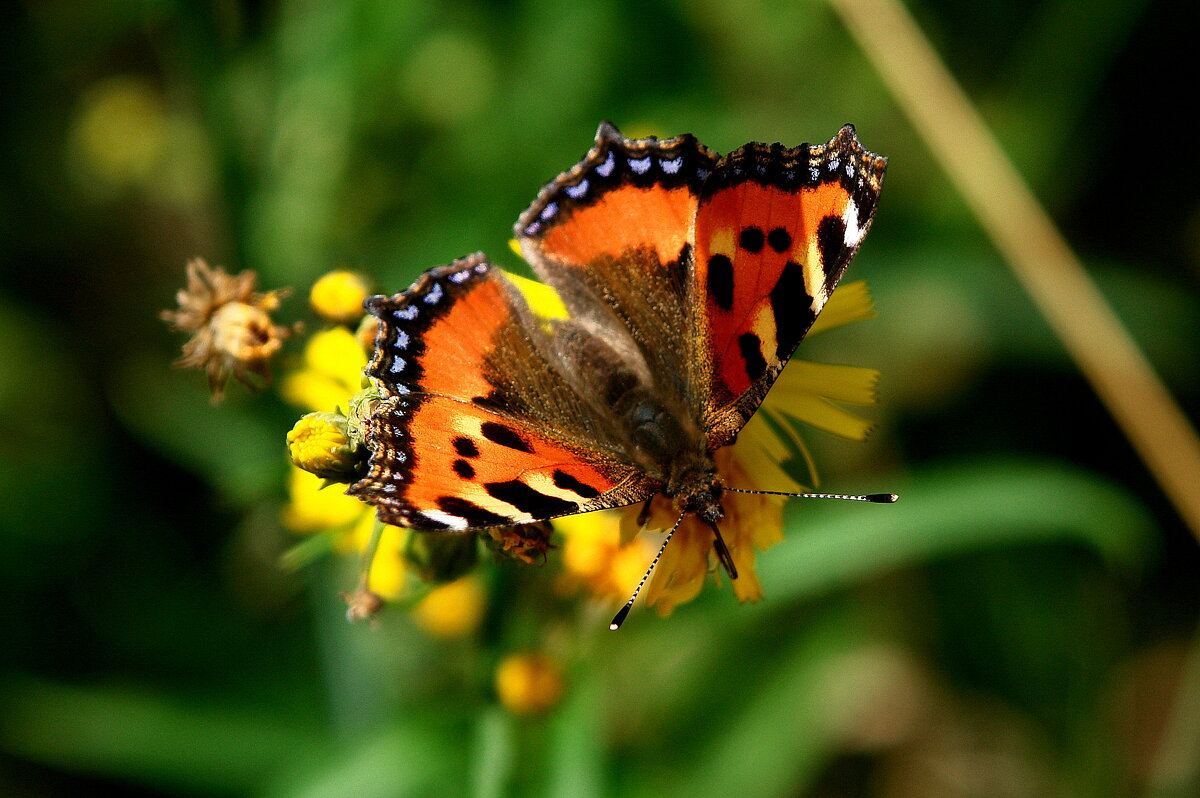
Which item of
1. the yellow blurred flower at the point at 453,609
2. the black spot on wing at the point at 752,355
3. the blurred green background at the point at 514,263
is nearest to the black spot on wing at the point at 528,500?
the black spot on wing at the point at 752,355

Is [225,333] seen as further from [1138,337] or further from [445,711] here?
[1138,337]

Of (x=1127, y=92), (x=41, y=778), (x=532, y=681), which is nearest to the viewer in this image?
(x=532, y=681)

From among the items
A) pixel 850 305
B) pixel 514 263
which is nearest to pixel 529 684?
pixel 850 305

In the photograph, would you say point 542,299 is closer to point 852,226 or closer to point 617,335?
point 617,335

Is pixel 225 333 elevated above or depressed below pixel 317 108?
below

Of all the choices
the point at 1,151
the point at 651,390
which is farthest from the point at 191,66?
the point at 651,390

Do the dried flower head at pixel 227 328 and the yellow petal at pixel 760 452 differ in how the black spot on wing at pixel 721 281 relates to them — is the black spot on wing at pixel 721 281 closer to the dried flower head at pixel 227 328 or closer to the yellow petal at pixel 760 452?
the yellow petal at pixel 760 452

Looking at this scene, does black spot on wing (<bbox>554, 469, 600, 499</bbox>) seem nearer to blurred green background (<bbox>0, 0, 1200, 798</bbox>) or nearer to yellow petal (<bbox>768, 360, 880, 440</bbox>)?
yellow petal (<bbox>768, 360, 880, 440</bbox>)

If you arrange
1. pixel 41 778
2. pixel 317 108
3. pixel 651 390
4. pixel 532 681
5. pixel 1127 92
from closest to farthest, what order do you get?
pixel 651 390, pixel 532 681, pixel 41 778, pixel 317 108, pixel 1127 92
